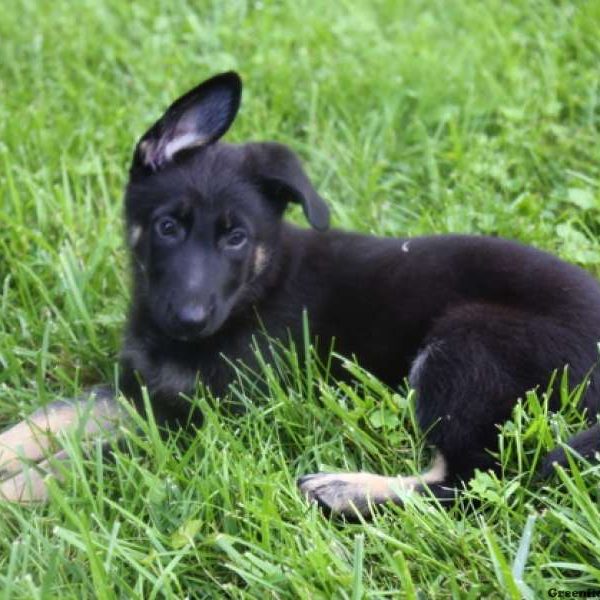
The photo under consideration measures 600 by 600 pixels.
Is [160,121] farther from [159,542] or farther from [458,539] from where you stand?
[458,539]

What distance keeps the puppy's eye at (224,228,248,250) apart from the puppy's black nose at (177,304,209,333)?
291 mm

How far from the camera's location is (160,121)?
147 inches

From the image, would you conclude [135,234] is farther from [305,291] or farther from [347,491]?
[347,491]

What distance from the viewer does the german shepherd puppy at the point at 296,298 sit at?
3424 mm

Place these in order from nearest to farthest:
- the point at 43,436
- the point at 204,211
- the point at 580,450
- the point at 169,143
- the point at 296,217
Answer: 1. the point at 580,450
2. the point at 43,436
3. the point at 204,211
4. the point at 169,143
5. the point at 296,217

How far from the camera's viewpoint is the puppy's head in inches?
142

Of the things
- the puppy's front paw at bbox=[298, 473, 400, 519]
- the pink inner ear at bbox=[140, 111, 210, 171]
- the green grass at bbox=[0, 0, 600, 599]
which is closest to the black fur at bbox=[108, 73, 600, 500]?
the pink inner ear at bbox=[140, 111, 210, 171]

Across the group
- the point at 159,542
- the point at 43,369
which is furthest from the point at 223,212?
the point at 159,542

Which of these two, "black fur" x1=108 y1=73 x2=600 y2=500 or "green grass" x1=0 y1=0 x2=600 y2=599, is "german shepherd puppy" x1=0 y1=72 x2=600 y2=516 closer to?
"black fur" x1=108 y1=73 x2=600 y2=500

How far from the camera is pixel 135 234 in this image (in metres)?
3.83

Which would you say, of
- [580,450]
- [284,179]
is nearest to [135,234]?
[284,179]

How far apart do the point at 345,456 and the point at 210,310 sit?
0.62m

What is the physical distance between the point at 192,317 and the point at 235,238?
38cm

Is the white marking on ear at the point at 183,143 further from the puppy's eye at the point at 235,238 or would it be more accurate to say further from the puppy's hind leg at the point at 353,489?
the puppy's hind leg at the point at 353,489
